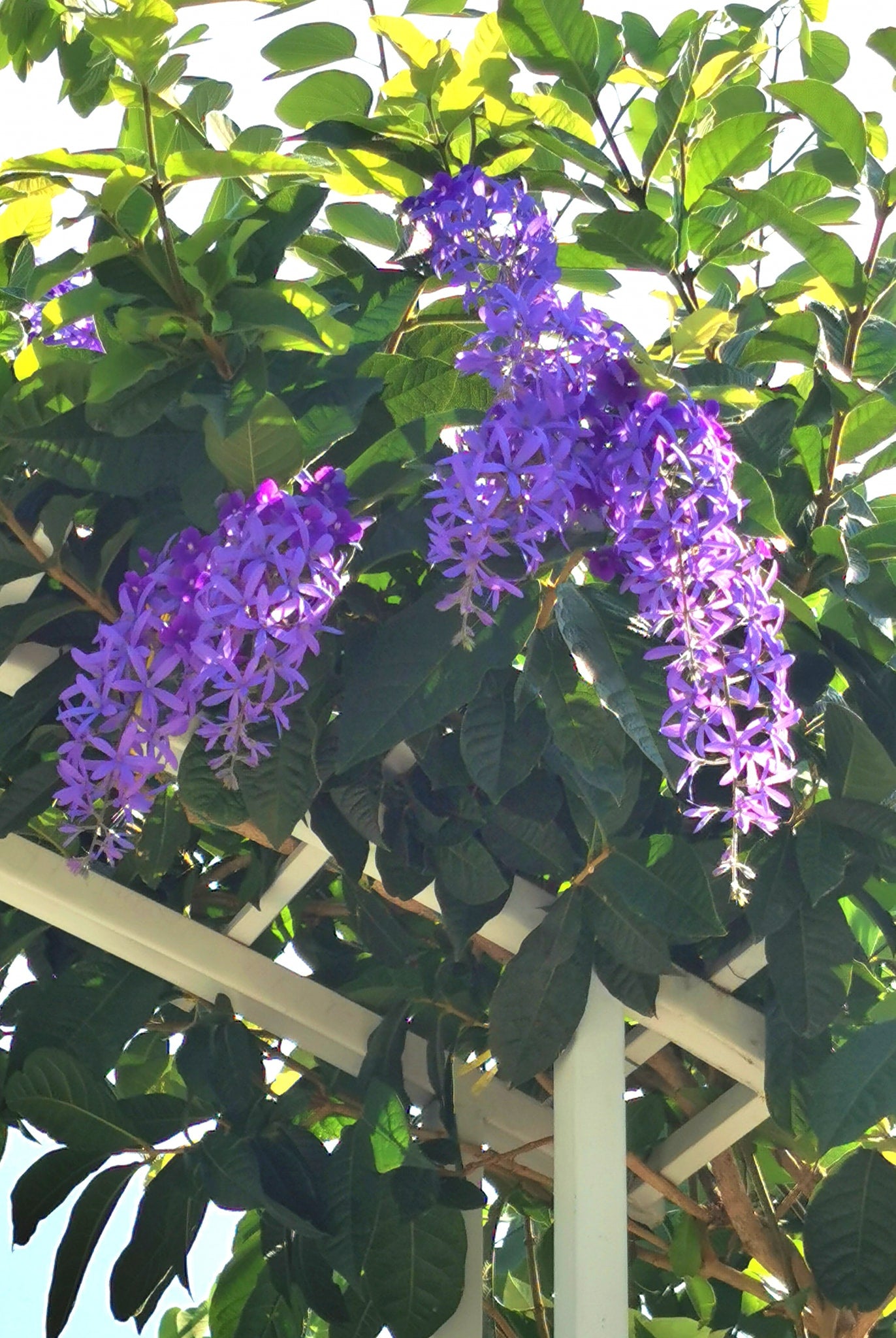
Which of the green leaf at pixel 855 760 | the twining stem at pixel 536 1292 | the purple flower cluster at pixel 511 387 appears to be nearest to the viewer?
the purple flower cluster at pixel 511 387

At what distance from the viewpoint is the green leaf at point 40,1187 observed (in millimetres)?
1417

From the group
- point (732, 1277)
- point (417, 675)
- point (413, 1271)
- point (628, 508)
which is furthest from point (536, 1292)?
point (628, 508)

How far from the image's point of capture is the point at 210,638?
3.08 feet

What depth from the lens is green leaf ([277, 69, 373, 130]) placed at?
126 centimetres

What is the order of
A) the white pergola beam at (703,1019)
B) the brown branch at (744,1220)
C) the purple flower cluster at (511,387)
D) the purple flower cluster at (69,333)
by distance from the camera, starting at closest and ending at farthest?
the purple flower cluster at (511,387) → the purple flower cluster at (69,333) → the white pergola beam at (703,1019) → the brown branch at (744,1220)

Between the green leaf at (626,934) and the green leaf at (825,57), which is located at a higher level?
the green leaf at (825,57)

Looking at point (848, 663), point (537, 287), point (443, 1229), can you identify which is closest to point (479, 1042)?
point (443, 1229)

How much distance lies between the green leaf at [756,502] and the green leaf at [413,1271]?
0.71 metres

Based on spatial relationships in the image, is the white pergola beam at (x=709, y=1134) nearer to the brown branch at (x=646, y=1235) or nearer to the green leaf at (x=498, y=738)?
the brown branch at (x=646, y=1235)

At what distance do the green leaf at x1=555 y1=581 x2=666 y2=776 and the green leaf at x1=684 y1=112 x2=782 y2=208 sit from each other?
438mm

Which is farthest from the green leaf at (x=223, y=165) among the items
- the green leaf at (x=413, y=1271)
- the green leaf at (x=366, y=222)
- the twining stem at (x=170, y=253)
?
the green leaf at (x=413, y=1271)

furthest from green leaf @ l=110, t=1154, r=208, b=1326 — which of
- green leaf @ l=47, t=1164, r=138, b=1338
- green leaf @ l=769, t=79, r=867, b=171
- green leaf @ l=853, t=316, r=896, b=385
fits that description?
green leaf @ l=769, t=79, r=867, b=171

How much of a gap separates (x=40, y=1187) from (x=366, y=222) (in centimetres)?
95

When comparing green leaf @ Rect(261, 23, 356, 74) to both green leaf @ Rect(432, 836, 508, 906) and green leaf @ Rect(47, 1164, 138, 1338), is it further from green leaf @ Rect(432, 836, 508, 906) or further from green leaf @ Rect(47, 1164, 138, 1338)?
green leaf @ Rect(47, 1164, 138, 1338)
